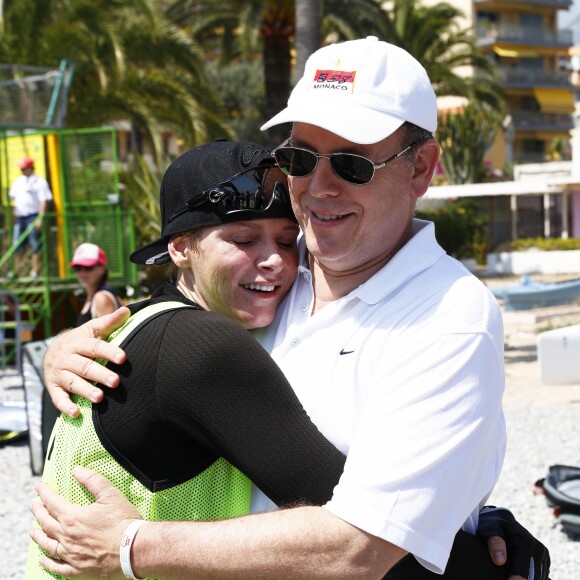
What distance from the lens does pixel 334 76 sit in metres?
2.13

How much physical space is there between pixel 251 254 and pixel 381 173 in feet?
1.29

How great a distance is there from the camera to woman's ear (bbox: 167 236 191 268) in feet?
7.84

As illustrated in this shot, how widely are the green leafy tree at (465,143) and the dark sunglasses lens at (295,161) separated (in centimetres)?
3963

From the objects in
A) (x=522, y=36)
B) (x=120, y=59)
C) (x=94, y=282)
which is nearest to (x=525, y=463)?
(x=94, y=282)

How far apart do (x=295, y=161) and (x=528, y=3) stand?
232 feet

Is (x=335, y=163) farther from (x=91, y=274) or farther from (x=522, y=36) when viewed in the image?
(x=522, y=36)

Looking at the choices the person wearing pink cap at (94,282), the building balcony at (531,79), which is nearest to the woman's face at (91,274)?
the person wearing pink cap at (94,282)

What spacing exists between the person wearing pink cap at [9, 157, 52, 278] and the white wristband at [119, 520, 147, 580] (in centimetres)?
1244

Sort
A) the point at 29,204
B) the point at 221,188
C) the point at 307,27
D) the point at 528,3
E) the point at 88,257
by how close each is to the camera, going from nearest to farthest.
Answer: the point at 221,188 → the point at 88,257 → the point at 307,27 → the point at 29,204 → the point at 528,3

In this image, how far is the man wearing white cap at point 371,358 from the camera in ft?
5.77

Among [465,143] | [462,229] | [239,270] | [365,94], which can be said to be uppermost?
[365,94]

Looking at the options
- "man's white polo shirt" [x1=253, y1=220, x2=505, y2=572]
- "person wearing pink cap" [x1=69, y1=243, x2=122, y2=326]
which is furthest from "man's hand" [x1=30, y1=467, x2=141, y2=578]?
"person wearing pink cap" [x1=69, y1=243, x2=122, y2=326]

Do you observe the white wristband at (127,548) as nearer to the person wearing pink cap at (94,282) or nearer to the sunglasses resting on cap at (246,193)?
the sunglasses resting on cap at (246,193)

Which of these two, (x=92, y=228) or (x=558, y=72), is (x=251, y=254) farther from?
(x=558, y=72)
